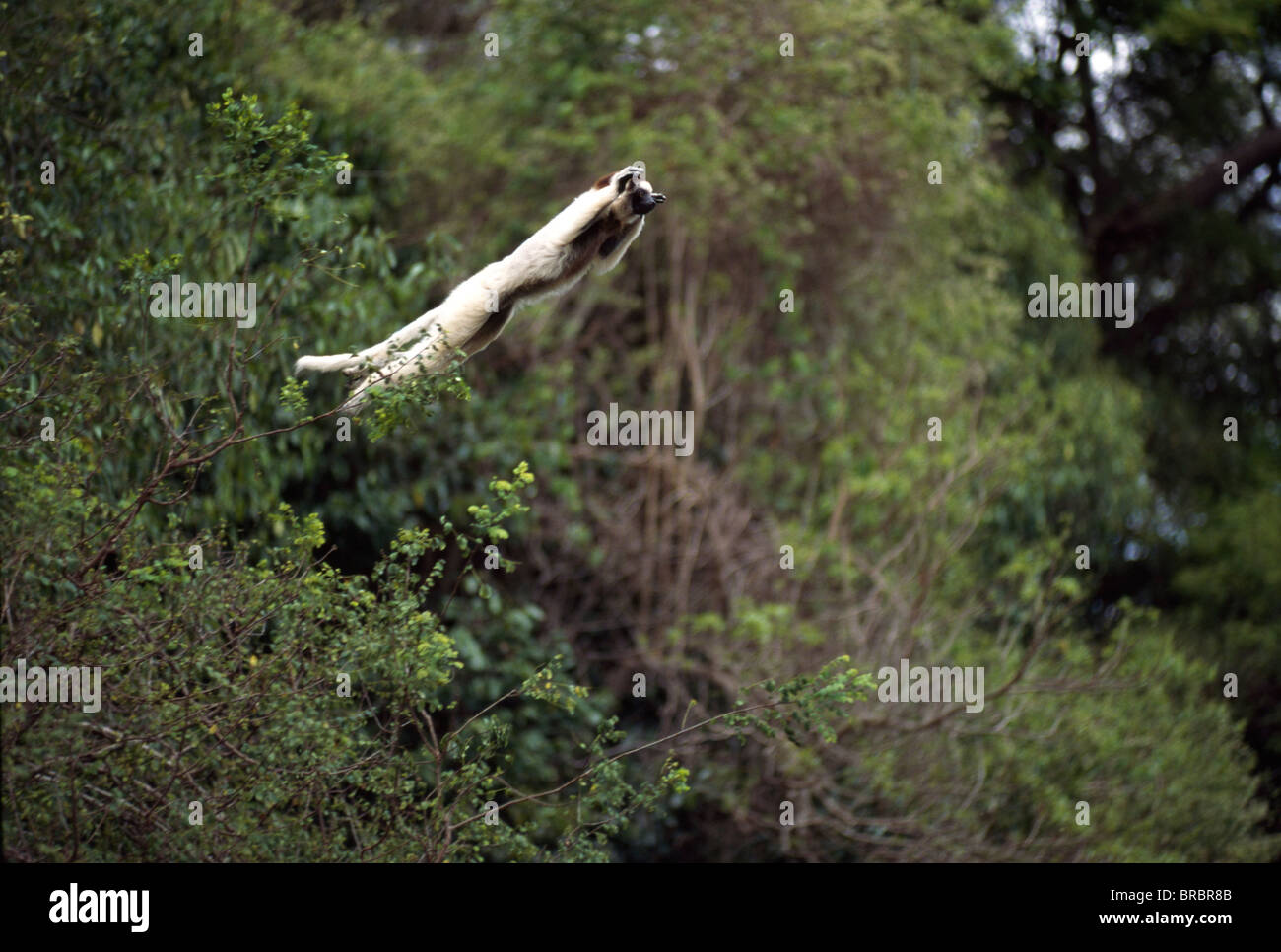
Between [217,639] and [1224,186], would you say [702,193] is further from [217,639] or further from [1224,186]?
[1224,186]

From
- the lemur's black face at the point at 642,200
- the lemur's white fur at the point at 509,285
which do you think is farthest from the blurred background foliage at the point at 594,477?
the lemur's black face at the point at 642,200

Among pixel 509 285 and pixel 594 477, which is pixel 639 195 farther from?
pixel 594 477

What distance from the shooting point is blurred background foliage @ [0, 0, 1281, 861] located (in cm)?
633

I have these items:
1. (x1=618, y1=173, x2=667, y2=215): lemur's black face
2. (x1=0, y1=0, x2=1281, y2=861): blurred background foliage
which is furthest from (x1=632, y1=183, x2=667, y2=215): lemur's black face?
(x1=0, y1=0, x2=1281, y2=861): blurred background foliage

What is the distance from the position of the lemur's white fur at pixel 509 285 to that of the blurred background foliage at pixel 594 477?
0.25m

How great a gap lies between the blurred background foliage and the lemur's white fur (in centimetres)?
25

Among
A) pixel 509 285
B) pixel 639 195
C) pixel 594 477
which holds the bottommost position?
pixel 509 285

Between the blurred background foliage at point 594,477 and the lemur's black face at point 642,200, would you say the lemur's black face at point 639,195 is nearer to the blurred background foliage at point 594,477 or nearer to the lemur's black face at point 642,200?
the lemur's black face at point 642,200

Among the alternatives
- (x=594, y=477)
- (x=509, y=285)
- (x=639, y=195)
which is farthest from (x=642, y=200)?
(x=594, y=477)

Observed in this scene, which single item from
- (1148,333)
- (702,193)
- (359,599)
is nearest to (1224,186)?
(1148,333)

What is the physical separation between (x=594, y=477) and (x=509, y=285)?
8.20m

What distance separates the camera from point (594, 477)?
1408 cm
